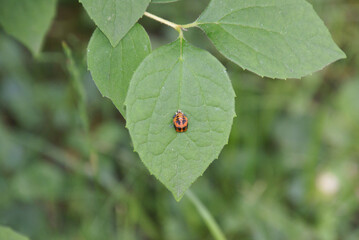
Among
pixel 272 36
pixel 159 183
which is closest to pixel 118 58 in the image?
pixel 272 36

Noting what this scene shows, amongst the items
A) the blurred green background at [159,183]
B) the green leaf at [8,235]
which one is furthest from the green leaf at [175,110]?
the blurred green background at [159,183]

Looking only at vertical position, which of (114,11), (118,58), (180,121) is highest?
(114,11)

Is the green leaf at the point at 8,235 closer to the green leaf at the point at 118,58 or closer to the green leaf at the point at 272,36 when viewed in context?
the green leaf at the point at 118,58

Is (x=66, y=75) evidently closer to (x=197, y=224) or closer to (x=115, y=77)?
(x=197, y=224)

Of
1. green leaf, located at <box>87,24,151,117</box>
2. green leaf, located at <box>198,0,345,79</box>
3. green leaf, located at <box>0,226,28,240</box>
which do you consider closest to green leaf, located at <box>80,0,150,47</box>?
green leaf, located at <box>87,24,151,117</box>

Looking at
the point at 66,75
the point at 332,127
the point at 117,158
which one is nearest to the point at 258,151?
the point at 332,127

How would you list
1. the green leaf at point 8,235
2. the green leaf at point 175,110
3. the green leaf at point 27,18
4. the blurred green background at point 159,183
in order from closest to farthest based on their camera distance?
the green leaf at point 175,110 → the green leaf at point 8,235 → the green leaf at point 27,18 → the blurred green background at point 159,183

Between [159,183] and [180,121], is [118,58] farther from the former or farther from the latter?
[159,183]
